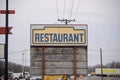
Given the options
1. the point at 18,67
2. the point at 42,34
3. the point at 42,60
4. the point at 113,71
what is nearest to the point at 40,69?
the point at 42,60

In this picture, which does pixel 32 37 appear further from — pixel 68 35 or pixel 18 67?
pixel 18 67

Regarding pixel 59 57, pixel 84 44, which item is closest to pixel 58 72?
pixel 59 57

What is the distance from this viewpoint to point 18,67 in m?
144

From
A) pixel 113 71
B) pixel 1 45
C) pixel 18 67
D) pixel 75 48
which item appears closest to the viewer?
pixel 1 45

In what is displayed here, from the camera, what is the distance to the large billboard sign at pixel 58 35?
64.4 ft

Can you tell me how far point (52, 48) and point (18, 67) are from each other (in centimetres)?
12590

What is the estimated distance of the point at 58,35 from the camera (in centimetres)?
1988

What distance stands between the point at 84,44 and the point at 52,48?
Answer: 166cm

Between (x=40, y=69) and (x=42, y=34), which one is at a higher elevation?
(x=42, y=34)

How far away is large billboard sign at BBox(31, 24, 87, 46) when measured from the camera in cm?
1962

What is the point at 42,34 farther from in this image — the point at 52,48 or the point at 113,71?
the point at 113,71

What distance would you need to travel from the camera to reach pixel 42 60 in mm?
19562

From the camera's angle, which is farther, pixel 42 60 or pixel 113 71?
pixel 113 71

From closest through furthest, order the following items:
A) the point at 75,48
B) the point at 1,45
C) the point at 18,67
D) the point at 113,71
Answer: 1. the point at 1,45
2. the point at 75,48
3. the point at 113,71
4. the point at 18,67
